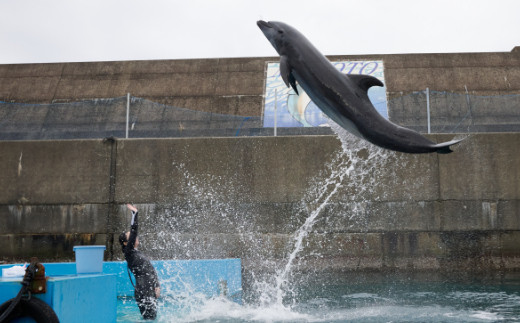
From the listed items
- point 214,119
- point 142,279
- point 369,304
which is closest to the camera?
point 142,279

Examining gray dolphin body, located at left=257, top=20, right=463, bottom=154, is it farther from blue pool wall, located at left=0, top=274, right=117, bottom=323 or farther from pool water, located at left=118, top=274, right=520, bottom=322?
pool water, located at left=118, top=274, right=520, bottom=322

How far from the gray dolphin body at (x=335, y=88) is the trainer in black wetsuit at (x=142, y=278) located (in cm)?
337

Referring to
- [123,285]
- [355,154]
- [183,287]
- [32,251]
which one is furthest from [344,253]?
[32,251]

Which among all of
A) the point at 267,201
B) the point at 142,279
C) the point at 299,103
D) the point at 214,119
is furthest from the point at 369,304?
the point at 299,103

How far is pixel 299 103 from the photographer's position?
1627 centimetres

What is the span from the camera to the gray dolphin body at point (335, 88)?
5617 millimetres

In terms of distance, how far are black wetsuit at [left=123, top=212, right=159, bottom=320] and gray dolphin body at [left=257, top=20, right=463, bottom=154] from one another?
11.8 ft

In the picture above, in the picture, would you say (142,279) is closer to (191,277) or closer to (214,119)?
(191,277)

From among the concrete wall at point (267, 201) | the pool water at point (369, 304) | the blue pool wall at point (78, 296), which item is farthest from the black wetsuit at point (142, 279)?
the concrete wall at point (267, 201)

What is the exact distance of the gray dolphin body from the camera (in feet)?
18.4

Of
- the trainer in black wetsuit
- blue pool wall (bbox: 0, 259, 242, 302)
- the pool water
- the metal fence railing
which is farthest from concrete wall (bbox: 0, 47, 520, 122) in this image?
the trainer in black wetsuit

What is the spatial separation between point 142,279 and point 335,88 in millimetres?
4180

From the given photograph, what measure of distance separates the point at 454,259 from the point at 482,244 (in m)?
0.71

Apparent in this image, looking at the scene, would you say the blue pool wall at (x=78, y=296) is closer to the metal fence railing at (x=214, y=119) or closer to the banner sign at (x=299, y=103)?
the metal fence railing at (x=214, y=119)
